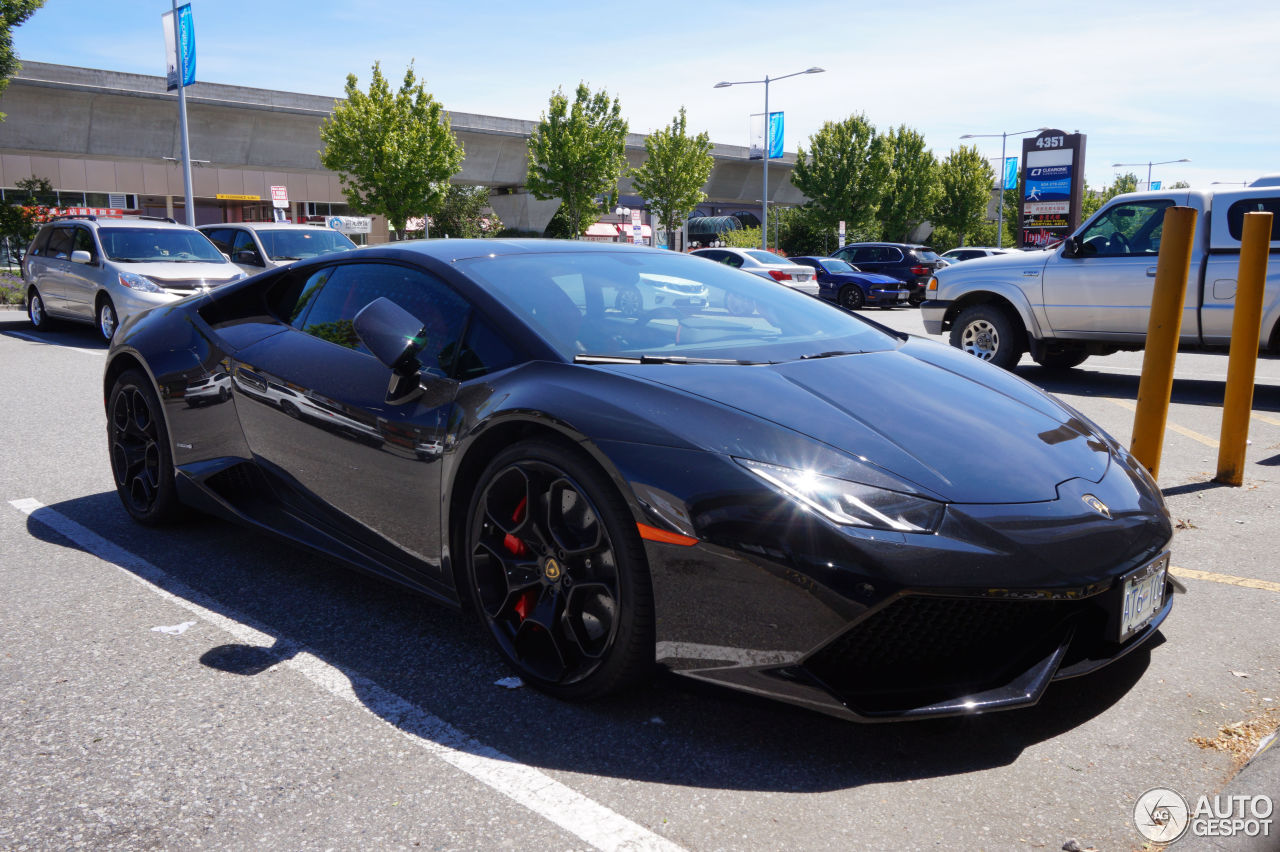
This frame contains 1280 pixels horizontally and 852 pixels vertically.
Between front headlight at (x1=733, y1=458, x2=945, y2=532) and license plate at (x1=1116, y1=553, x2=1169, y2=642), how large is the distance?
551 mm

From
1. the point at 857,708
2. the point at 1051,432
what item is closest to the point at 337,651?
the point at 857,708

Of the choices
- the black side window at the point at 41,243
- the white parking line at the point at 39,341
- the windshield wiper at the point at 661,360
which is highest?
the black side window at the point at 41,243

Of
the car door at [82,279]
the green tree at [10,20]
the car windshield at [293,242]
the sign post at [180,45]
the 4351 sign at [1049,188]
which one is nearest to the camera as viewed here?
the car door at [82,279]

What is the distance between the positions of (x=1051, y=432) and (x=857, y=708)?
1.18 meters

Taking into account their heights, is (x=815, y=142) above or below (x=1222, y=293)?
above

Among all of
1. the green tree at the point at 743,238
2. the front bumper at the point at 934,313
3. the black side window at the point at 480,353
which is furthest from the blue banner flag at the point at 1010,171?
the black side window at the point at 480,353

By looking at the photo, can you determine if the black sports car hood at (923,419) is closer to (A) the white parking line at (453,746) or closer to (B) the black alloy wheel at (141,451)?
(A) the white parking line at (453,746)

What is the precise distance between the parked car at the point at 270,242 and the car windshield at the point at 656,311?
1219cm

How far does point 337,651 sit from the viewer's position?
3100 millimetres

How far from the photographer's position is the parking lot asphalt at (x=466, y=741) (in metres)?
2.15

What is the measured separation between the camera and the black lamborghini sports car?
2254 mm

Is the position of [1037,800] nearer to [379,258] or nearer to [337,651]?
[337,651]

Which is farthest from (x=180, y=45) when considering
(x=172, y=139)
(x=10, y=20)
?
(x=172, y=139)

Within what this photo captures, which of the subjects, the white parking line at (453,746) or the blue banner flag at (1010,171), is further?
the blue banner flag at (1010,171)
